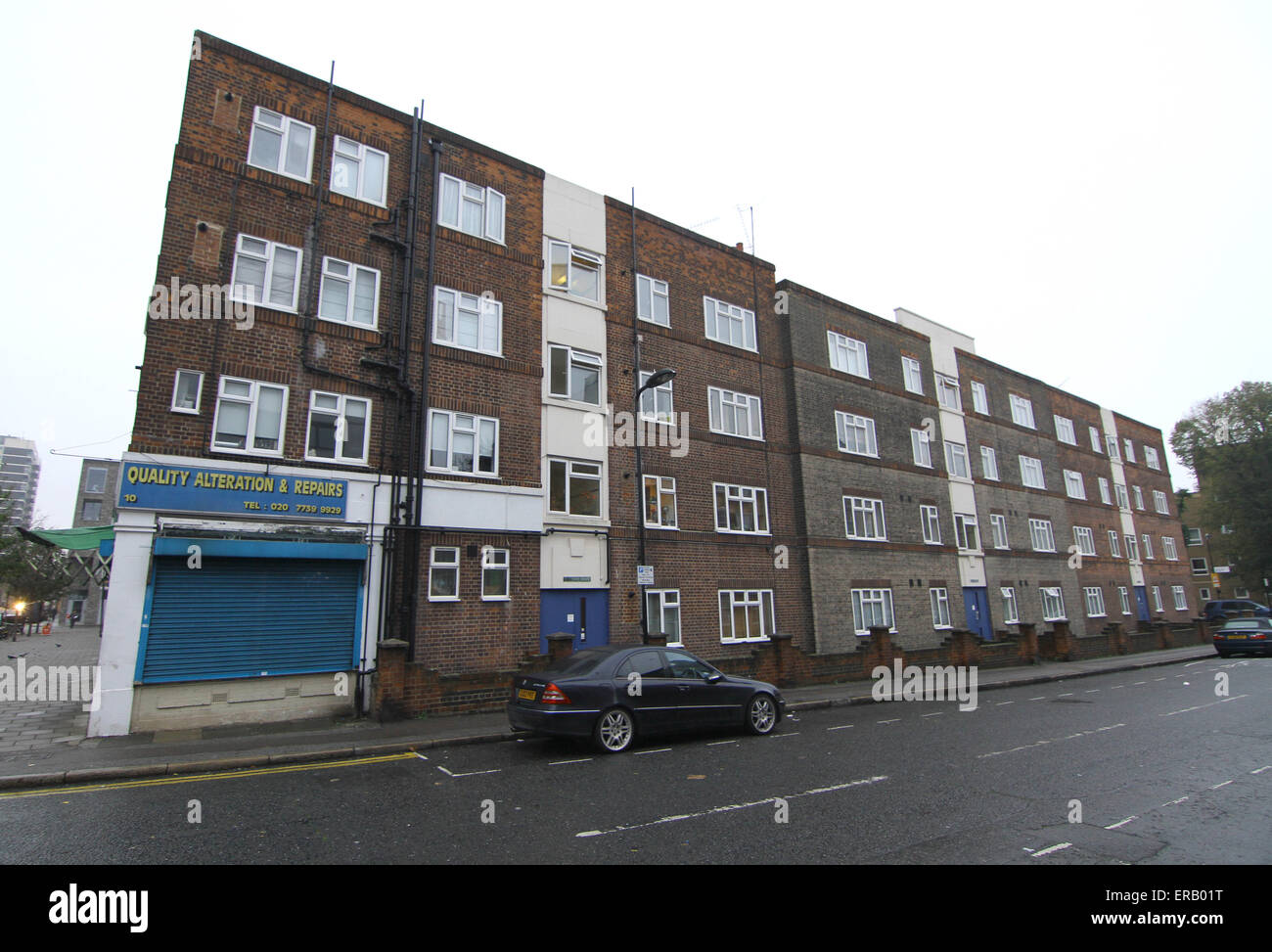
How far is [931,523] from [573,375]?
1656cm

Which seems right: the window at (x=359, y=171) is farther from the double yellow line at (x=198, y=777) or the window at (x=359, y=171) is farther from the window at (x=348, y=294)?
the double yellow line at (x=198, y=777)

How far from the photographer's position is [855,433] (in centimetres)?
2397

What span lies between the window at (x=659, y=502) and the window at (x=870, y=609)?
777 cm

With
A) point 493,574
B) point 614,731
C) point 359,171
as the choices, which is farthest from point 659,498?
point 359,171

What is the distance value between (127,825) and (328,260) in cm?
1150

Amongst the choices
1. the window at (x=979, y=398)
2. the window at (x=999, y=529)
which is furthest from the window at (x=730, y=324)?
the window at (x=999, y=529)

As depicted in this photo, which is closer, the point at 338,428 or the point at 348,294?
the point at 338,428

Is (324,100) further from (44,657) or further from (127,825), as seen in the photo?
(44,657)

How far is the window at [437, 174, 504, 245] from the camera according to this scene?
1606cm

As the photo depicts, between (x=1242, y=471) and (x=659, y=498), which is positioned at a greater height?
(x=1242, y=471)


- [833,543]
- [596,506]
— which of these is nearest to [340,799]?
[596,506]

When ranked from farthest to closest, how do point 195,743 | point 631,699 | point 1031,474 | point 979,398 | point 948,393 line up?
point 1031,474 → point 979,398 → point 948,393 → point 195,743 → point 631,699

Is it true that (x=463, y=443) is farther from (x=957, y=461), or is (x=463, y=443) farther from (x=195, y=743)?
(x=957, y=461)
